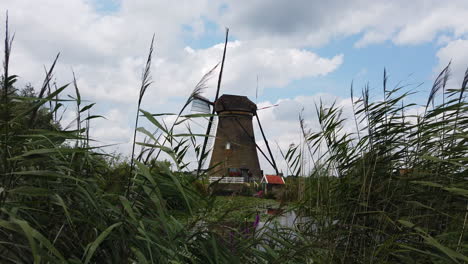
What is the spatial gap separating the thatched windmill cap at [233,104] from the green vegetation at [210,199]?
Result: 1713 centimetres

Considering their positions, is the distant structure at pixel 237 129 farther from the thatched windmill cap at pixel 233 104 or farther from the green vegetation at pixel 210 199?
the green vegetation at pixel 210 199

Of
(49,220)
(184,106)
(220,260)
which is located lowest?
(220,260)

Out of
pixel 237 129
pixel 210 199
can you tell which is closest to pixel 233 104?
pixel 237 129

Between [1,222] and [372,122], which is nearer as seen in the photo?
[1,222]

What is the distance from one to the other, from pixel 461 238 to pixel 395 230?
1.57 feet

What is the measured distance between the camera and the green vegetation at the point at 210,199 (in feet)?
6.57

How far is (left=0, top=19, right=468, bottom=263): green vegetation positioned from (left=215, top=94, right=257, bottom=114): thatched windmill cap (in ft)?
56.2

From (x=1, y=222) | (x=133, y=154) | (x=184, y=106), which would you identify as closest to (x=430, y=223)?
(x=184, y=106)

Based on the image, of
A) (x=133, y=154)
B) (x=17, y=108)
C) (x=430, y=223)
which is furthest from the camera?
(x=430, y=223)

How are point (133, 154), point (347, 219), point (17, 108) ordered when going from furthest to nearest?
point (347, 219) → point (17, 108) → point (133, 154)

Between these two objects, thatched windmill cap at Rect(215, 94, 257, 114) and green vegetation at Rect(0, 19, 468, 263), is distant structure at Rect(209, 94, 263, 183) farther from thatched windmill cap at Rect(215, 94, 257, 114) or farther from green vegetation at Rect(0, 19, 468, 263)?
green vegetation at Rect(0, 19, 468, 263)

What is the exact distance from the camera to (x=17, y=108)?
264 cm

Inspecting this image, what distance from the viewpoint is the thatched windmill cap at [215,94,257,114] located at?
21047mm

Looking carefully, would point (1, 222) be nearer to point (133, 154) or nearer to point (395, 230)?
point (133, 154)
